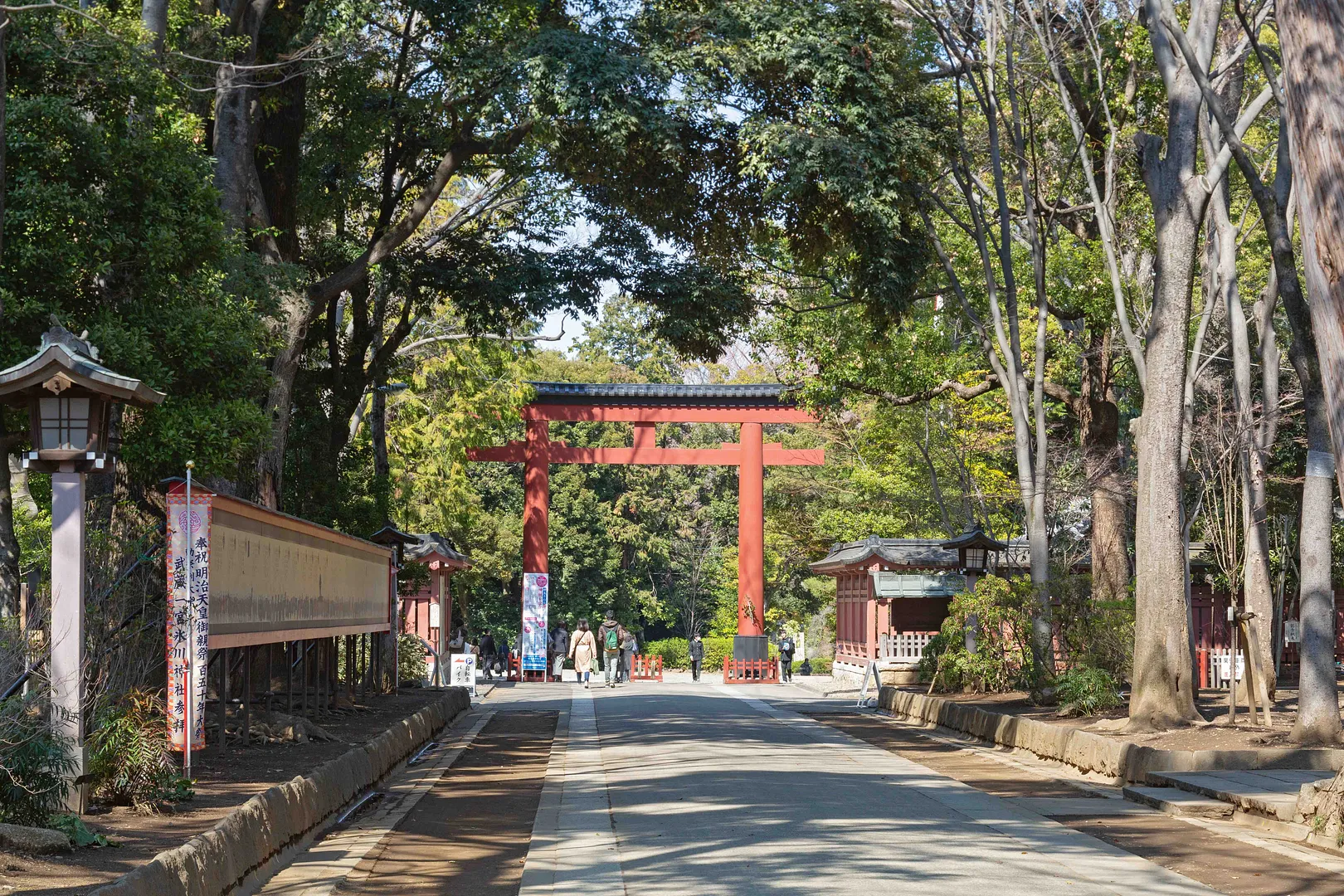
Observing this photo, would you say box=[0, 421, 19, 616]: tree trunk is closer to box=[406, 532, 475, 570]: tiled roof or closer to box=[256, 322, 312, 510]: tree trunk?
box=[256, 322, 312, 510]: tree trunk

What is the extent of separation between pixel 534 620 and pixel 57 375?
28226mm

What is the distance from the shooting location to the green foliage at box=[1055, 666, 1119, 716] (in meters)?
18.0

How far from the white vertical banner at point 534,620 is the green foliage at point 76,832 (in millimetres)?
27691

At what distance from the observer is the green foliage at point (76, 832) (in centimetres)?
748

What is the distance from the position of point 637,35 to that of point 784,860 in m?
12.3

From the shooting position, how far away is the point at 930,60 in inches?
812

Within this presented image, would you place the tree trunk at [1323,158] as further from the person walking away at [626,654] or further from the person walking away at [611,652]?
the person walking away at [626,654]

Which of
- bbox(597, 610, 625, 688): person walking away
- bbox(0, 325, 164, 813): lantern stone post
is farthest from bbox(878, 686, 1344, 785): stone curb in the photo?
bbox(597, 610, 625, 688): person walking away

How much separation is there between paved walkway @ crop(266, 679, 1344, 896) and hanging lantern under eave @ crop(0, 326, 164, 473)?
2902mm

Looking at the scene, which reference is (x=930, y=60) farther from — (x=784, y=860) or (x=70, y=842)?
(x=70, y=842)

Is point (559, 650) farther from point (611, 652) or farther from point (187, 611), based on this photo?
point (187, 611)

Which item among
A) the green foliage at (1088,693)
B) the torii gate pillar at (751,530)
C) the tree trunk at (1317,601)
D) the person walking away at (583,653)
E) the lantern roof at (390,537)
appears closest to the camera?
the tree trunk at (1317,601)

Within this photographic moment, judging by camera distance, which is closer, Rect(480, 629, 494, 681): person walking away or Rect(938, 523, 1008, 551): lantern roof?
Rect(938, 523, 1008, 551): lantern roof

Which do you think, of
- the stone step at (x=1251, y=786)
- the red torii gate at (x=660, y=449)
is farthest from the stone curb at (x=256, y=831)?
the red torii gate at (x=660, y=449)
